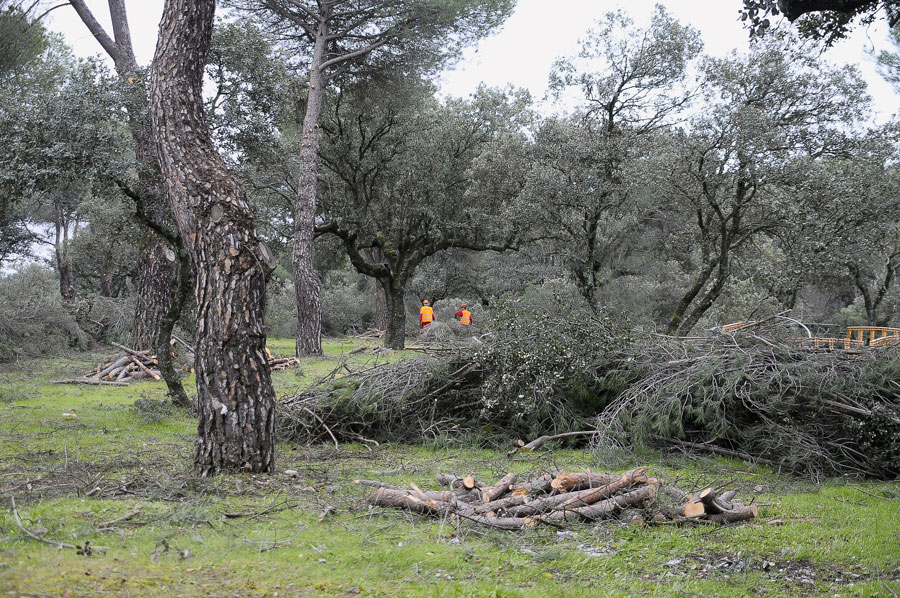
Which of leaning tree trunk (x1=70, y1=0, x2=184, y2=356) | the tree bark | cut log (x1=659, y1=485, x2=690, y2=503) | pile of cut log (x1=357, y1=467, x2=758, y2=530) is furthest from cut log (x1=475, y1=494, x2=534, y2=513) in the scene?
leaning tree trunk (x1=70, y1=0, x2=184, y2=356)

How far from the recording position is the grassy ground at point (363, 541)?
3.59m

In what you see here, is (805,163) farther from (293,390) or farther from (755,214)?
(293,390)

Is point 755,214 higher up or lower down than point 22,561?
higher up

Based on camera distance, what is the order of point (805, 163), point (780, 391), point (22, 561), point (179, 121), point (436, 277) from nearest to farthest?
point (22, 561), point (179, 121), point (780, 391), point (805, 163), point (436, 277)

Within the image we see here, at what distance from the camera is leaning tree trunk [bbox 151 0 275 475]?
6.07m

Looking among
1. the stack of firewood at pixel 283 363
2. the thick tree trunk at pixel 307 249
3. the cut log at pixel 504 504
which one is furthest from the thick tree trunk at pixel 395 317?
the cut log at pixel 504 504

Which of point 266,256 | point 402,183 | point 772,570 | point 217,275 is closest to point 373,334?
point 402,183

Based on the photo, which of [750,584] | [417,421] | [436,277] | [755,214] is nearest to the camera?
[750,584]

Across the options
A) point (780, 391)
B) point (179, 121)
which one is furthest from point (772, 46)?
point (179, 121)

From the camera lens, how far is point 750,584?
387 cm

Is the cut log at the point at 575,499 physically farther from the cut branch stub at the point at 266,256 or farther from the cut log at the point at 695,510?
the cut branch stub at the point at 266,256

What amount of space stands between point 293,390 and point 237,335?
193 inches

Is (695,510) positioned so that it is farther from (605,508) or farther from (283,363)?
(283,363)

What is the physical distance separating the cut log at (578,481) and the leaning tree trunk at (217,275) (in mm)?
2695
